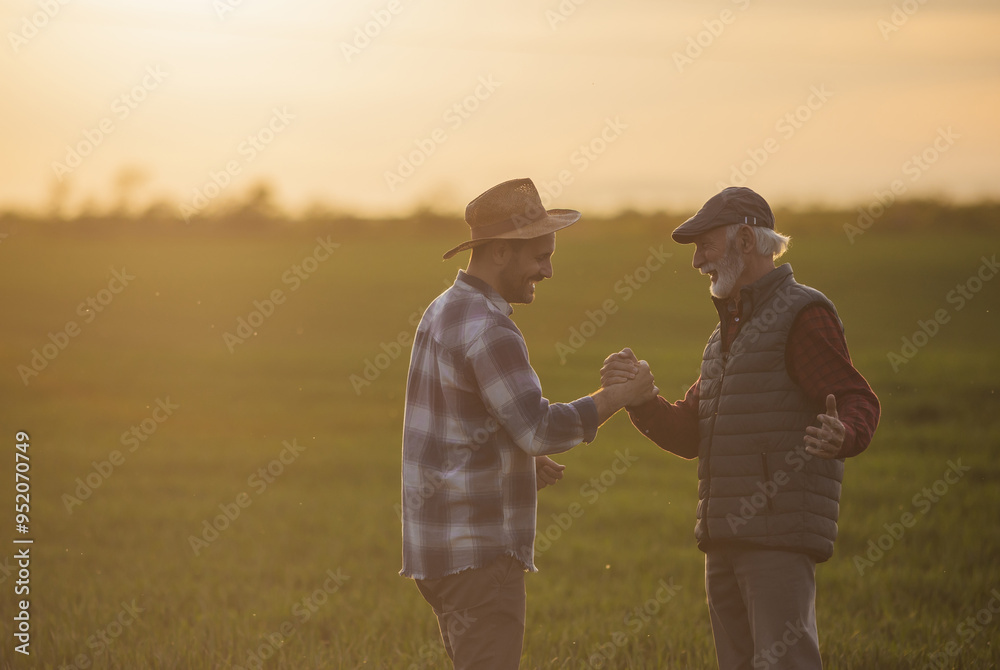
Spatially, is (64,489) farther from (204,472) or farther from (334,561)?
(334,561)

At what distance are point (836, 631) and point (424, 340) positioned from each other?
4591 mm

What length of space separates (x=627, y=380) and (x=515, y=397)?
709 millimetres

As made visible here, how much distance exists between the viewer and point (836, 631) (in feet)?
24.0

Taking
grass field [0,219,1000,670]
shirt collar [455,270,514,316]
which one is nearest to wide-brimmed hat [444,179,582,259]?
shirt collar [455,270,514,316]

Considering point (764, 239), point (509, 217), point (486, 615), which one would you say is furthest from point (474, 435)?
point (764, 239)

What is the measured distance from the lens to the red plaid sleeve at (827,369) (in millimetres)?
4191

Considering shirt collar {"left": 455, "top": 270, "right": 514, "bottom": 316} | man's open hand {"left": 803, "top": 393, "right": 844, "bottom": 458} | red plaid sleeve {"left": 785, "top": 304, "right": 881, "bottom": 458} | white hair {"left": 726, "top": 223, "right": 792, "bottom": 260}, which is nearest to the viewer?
man's open hand {"left": 803, "top": 393, "right": 844, "bottom": 458}

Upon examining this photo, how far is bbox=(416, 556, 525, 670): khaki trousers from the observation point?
411 centimetres

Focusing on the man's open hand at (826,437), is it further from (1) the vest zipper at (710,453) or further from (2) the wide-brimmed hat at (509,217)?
(2) the wide-brimmed hat at (509,217)

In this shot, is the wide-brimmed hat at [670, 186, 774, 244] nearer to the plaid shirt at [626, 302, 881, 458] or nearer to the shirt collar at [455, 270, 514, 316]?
the plaid shirt at [626, 302, 881, 458]

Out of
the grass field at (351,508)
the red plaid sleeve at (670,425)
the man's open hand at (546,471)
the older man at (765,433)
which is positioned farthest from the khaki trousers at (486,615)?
the grass field at (351,508)

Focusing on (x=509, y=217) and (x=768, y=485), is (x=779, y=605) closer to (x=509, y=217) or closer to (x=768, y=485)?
(x=768, y=485)

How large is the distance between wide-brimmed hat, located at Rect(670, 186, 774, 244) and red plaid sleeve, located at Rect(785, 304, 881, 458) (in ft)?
1.76

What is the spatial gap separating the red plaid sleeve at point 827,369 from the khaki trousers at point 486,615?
58.4 inches
